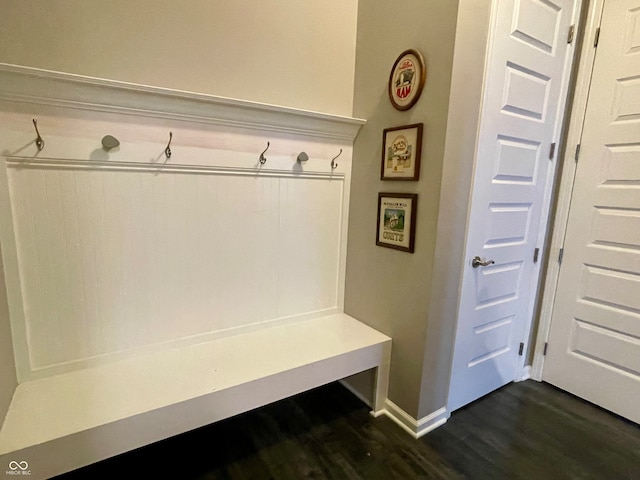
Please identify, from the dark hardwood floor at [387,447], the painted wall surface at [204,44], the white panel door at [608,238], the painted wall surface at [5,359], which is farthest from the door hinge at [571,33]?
the painted wall surface at [5,359]

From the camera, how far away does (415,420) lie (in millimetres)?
1773

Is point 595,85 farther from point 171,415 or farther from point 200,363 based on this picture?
point 171,415

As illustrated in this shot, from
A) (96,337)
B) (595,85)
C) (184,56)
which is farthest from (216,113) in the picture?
(595,85)

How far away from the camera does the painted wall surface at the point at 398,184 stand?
61.7 inches

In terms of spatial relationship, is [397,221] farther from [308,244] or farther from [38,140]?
[38,140]

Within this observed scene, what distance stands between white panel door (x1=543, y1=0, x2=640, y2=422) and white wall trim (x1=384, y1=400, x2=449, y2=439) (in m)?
0.99

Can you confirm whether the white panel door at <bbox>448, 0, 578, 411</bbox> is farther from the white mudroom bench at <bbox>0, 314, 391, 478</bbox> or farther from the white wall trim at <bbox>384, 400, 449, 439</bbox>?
the white mudroom bench at <bbox>0, 314, 391, 478</bbox>

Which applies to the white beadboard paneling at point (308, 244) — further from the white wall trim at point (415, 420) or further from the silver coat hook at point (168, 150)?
the white wall trim at point (415, 420)

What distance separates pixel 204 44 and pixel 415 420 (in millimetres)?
2148

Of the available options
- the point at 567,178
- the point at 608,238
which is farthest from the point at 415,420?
the point at 567,178

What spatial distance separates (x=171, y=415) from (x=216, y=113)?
132cm

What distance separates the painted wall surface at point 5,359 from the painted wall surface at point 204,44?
88 cm

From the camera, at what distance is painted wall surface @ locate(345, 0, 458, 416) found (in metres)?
1.57

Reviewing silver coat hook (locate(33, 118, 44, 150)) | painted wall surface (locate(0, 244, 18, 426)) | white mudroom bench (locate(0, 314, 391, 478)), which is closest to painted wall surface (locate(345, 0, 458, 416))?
white mudroom bench (locate(0, 314, 391, 478))
